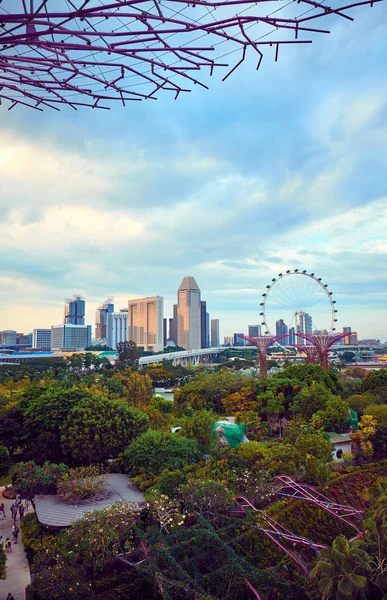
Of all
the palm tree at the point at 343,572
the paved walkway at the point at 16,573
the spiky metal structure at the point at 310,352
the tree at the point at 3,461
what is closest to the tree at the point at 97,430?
the tree at the point at 3,461

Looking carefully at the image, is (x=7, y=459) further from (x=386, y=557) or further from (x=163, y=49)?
A: (x=163, y=49)

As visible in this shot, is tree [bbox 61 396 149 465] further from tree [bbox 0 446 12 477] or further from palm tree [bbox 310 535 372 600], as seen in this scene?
palm tree [bbox 310 535 372 600]

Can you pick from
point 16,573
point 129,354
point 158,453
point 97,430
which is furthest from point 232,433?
point 129,354

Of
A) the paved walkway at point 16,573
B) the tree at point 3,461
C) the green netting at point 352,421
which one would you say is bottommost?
the paved walkway at point 16,573

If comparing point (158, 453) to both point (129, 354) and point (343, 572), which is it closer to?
point (343, 572)

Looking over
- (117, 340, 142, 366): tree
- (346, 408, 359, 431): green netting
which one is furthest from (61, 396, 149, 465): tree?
(117, 340, 142, 366): tree

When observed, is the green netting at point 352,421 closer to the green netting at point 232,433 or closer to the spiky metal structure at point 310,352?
the green netting at point 232,433
